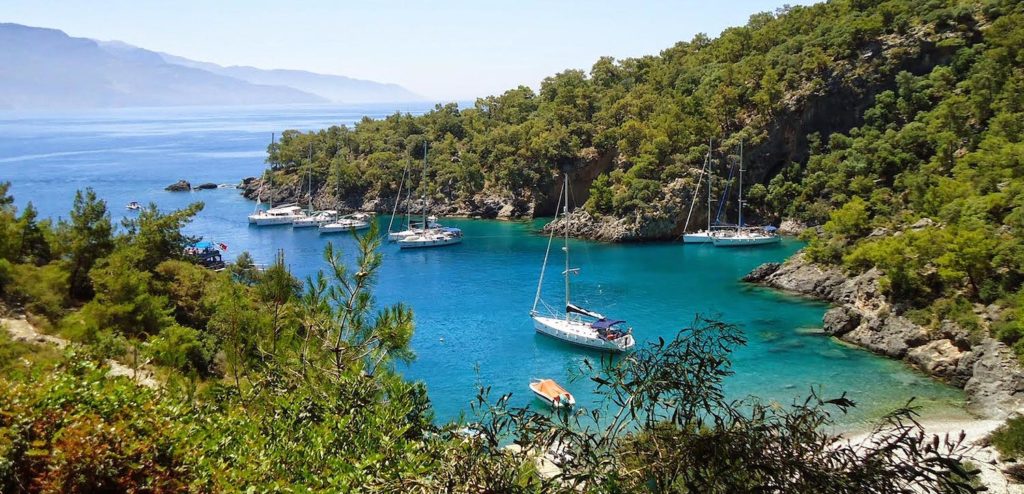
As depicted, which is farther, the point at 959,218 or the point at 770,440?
the point at 959,218

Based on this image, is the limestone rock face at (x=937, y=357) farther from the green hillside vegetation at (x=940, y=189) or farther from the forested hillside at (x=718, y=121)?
the forested hillside at (x=718, y=121)

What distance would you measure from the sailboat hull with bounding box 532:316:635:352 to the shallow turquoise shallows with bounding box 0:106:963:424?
451mm

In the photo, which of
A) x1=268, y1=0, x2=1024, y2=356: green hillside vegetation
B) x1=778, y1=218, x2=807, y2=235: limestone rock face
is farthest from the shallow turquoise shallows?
x1=268, y1=0, x2=1024, y2=356: green hillside vegetation

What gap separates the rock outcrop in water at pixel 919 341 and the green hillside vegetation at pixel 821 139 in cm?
65

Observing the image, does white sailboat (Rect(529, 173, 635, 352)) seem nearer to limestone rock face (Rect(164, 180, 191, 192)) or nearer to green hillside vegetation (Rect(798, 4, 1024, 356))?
green hillside vegetation (Rect(798, 4, 1024, 356))

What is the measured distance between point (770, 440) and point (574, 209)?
5500 centimetres

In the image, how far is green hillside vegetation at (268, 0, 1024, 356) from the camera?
28391 millimetres

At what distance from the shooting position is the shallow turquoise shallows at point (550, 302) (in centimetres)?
2475

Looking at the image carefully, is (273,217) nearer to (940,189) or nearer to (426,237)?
(426,237)

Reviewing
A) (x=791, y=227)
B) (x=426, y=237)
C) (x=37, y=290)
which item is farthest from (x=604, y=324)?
(x=791, y=227)

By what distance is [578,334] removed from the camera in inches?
1153

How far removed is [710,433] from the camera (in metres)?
5.73

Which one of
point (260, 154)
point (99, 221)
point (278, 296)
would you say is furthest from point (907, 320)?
point (260, 154)

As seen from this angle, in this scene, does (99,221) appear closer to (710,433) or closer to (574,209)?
(710,433)
